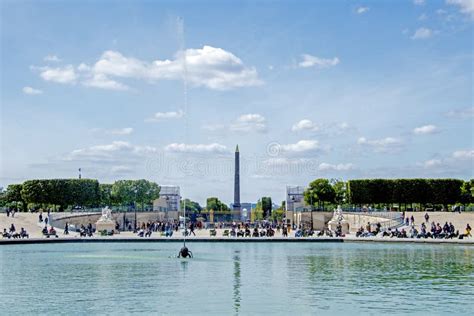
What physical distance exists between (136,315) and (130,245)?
2579 centimetres

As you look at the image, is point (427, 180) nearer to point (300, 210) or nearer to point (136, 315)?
point (300, 210)

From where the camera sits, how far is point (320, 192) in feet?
302

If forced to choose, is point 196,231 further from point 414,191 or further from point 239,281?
point 239,281

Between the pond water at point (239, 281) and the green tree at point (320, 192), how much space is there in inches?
2148

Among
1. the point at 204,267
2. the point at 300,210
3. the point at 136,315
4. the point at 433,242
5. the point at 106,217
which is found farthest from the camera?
the point at 300,210

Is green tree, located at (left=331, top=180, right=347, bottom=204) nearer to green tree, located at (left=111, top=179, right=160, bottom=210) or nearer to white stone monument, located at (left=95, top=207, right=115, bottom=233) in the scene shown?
green tree, located at (left=111, top=179, right=160, bottom=210)

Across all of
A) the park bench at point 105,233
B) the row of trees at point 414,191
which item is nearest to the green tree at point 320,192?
the row of trees at point 414,191

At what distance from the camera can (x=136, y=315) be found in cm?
1686

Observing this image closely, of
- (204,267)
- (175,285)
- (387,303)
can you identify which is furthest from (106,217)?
(387,303)

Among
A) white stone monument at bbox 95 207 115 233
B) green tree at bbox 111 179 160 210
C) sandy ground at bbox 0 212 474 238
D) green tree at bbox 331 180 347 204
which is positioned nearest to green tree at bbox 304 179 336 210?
green tree at bbox 331 180 347 204

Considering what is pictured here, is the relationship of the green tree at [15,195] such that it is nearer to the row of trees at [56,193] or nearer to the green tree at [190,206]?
the row of trees at [56,193]

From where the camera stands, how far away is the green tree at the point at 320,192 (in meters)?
91.9

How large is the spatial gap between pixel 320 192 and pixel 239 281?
229 ft

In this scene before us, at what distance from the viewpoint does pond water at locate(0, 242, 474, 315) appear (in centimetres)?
1816
